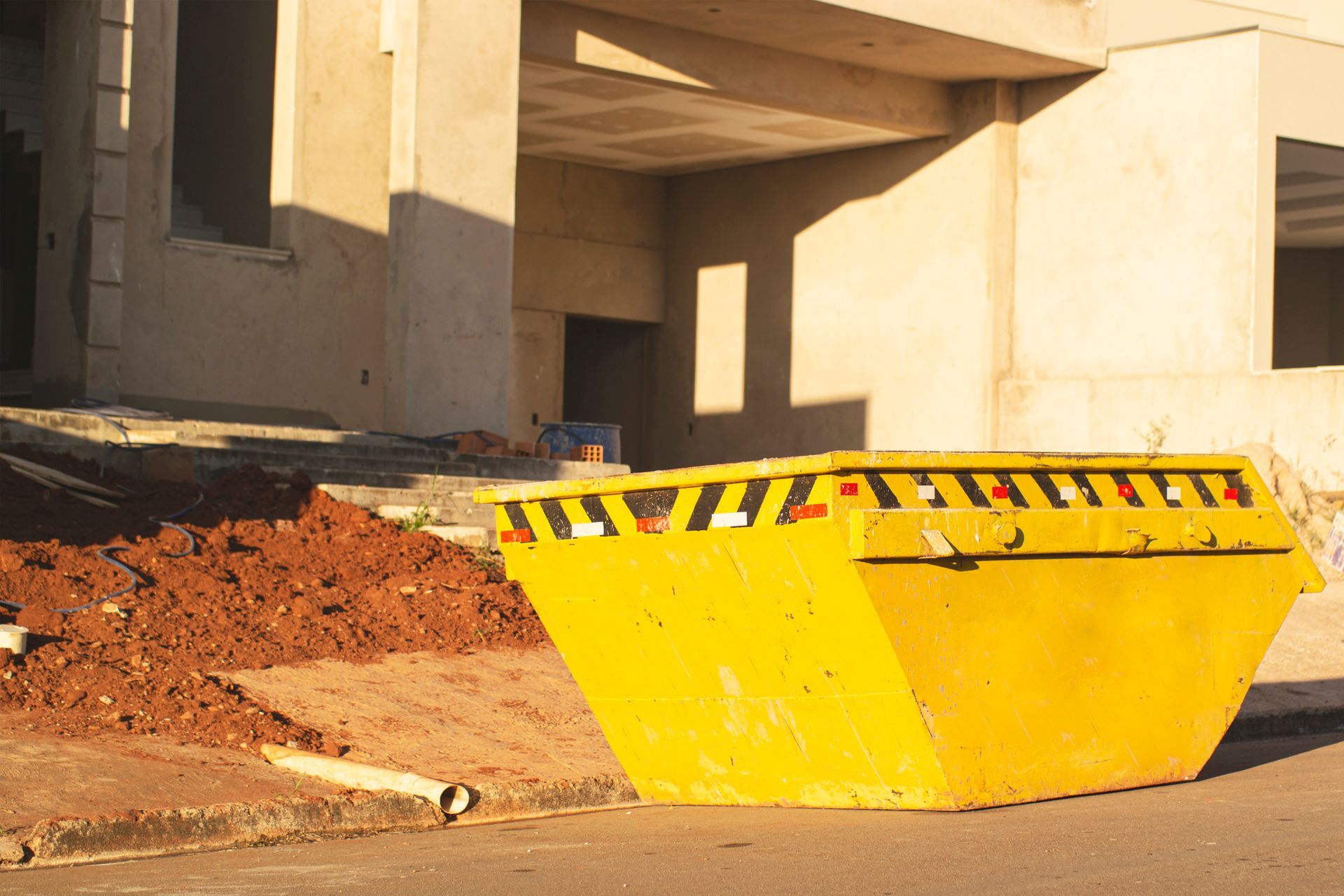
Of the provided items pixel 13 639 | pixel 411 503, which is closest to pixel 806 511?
pixel 13 639

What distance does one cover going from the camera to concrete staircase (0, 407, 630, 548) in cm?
1143

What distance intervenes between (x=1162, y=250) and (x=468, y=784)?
Result: 16.9m

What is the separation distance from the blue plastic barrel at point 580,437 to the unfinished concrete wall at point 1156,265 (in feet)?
23.0

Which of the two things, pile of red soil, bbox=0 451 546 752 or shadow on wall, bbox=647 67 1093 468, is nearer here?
pile of red soil, bbox=0 451 546 752

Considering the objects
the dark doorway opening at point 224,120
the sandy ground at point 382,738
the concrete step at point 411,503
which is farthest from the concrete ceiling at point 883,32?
the sandy ground at point 382,738

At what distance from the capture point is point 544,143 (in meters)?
24.7

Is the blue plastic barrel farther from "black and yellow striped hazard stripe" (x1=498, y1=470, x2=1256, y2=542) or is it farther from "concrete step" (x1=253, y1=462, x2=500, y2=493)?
"black and yellow striped hazard stripe" (x1=498, y1=470, x2=1256, y2=542)

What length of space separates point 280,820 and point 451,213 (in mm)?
11402

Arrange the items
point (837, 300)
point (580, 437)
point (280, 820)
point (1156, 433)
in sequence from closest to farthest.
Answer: point (280, 820)
point (580, 437)
point (1156, 433)
point (837, 300)

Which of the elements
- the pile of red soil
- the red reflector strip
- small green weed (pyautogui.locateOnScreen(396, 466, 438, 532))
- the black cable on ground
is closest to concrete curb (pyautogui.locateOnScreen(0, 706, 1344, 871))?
the pile of red soil

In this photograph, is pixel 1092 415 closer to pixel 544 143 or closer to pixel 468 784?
pixel 544 143

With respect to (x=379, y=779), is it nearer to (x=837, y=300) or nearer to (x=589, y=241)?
(x=837, y=300)

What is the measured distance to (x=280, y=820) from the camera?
6.13 metres

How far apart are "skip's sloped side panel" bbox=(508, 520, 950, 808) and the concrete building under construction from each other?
34.1ft
